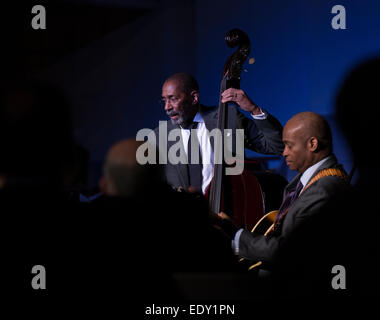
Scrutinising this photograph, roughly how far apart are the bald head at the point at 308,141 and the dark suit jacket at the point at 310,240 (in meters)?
0.07

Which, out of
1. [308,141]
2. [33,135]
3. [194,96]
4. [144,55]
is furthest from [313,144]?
[144,55]

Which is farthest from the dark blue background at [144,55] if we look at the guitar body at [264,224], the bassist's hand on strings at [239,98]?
the guitar body at [264,224]

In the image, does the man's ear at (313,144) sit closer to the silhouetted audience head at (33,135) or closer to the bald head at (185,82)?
the bald head at (185,82)

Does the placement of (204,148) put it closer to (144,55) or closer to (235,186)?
(235,186)

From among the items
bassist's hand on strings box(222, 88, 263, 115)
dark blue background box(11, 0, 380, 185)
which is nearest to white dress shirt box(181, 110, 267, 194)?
bassist's hand on strings box(222, 88, 263, 115)

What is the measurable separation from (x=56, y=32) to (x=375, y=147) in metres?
3.70

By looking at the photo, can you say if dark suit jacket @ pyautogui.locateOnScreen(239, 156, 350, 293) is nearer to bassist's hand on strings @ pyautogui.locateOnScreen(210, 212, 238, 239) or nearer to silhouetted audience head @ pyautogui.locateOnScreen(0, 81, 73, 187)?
bassist's hand on strings @ pyautogui.locateOnScreen(210, 212, 238, 239)

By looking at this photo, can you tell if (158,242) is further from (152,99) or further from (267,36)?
(152,99)

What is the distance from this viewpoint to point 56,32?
16.5 feet

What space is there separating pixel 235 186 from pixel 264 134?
0.33m

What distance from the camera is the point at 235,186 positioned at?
2410 mm

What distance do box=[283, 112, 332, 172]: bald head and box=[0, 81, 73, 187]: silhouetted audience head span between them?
3.88 ft

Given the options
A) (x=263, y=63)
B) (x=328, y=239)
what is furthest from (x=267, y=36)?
(x=328, y=239)

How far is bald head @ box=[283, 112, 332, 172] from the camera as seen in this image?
2.03 meters
